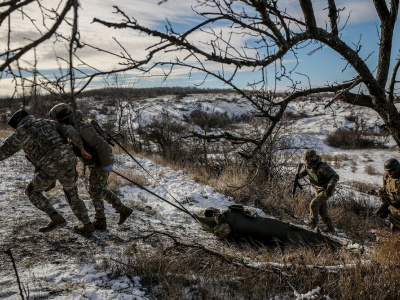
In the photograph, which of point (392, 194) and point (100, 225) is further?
point (392, 194)

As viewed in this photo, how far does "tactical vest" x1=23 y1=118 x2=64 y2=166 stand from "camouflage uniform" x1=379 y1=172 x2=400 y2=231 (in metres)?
6.30

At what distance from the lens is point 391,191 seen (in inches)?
217

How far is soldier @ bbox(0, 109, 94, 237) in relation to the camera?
338 cm

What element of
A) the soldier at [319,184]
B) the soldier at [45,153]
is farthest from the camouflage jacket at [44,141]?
the soldier at [319,184]

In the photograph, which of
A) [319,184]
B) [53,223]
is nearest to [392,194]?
[319,184]

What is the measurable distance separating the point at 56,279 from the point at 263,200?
511 cm

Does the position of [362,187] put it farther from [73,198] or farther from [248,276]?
[73,198]

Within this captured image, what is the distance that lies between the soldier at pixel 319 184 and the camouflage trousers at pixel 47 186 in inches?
177

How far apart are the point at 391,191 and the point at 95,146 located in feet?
19.3

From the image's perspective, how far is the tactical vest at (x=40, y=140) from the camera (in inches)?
134

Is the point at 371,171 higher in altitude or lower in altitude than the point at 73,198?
lower

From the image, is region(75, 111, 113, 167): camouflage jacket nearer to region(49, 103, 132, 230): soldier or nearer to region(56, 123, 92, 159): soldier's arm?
region(49, 103, 132, 230): soldier

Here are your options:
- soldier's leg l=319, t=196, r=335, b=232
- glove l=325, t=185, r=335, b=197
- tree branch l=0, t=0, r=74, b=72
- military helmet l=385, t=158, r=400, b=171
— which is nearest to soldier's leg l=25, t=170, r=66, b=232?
tree branch l=0, t=0, r=74, b=72

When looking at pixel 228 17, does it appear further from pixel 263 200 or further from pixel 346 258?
pixel 263 200
